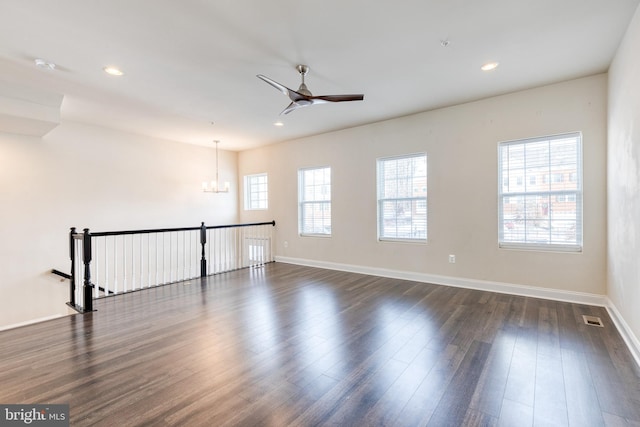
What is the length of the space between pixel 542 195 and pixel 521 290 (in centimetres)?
137

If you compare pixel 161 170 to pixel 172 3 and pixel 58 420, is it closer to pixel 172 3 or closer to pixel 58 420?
pixel 172 3

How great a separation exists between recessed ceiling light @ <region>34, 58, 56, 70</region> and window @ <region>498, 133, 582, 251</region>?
227 inches

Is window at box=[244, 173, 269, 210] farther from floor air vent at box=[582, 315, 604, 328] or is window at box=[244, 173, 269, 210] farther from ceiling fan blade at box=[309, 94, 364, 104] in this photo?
floor air vent at box=[582, 315, 604, 328]

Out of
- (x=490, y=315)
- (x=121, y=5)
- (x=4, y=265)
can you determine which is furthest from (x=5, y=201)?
(x=490, y=315)

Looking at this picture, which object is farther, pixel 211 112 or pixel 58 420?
pixel 211 112

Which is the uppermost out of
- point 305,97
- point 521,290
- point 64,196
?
point 305,97

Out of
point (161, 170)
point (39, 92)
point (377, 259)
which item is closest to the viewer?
point (39, 92)

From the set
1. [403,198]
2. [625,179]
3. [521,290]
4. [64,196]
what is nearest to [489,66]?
[625,179]

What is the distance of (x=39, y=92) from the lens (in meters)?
3.96

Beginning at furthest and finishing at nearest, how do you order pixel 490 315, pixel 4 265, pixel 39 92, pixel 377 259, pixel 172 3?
pixel 377 259, pixel 4 265, pixel 39 92, pixel 490 315, pixel 172 3

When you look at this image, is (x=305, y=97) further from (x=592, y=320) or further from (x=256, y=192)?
(x=256, y=192)

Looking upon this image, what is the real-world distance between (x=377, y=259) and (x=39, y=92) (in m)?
5.71

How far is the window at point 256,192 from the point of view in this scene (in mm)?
7691

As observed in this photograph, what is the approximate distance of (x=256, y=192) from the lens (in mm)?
7949
